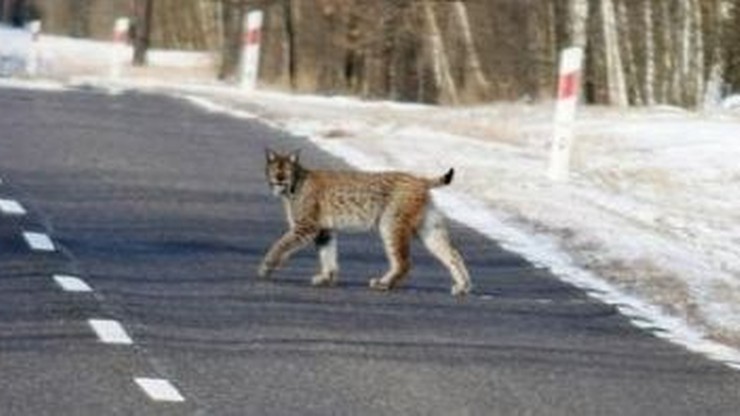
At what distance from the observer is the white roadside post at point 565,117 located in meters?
22.0

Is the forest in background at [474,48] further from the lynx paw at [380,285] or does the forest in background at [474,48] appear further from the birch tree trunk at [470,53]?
the lynx paw at [380,285]

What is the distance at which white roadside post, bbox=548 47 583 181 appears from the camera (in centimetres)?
2203

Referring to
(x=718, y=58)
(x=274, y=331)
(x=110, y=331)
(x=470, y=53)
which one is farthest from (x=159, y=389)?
(x=470, y=53)

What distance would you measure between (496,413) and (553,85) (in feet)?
127

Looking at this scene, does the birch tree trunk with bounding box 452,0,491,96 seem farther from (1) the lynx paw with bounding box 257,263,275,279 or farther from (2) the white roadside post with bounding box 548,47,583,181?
(1) the lynx paw with bounding box 257,263,275,279

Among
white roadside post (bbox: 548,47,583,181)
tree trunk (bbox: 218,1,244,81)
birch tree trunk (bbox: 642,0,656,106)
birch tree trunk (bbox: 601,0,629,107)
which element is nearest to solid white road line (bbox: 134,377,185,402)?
white roadside post (bbox: 548,47,583,181)

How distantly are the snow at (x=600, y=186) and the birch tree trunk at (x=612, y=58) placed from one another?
35.8 feet

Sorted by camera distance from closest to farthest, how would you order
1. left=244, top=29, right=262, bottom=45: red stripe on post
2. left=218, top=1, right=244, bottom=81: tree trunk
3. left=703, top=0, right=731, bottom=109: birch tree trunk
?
left=244, top=29, right=262, bottom=45: red stripe on post → left=703, top=0, right=731, bottom=109: birch tree trunk → left=218, top=1, right=244, bottom=81: tree trunk

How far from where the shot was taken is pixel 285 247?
13.4 metres

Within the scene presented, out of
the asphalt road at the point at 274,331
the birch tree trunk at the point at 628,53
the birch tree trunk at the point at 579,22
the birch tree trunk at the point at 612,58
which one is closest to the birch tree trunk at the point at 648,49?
the birch tree trunk at the point at 628,53

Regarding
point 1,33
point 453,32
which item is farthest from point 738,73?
point 1,33

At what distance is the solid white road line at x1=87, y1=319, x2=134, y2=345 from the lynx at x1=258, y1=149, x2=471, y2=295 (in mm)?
2362

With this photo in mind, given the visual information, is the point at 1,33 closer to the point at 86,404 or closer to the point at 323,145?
the point at 323,145

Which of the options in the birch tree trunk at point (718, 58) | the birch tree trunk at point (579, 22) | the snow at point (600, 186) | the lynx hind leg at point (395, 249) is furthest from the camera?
→ the birch tree trunk at point (718, 58)
